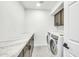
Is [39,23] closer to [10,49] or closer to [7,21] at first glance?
[7,21]

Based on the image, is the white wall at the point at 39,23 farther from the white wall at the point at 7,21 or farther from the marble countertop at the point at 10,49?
the marble countertop at the point at 10,49

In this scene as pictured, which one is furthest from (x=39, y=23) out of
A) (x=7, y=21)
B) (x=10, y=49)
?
(x=10, y=49)

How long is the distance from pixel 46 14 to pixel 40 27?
85 cm

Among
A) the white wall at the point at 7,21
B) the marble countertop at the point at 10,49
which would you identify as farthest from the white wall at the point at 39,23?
the marble countertop at the point at 10,49

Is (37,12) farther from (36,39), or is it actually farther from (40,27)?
(36,39)

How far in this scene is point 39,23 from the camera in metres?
5.16

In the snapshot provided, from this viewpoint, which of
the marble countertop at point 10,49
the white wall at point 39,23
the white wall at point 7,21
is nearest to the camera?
the marble countertop at point 10,49

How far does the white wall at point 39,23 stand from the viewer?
5105 mm

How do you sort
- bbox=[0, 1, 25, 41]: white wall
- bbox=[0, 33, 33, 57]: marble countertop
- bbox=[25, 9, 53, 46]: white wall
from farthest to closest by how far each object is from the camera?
bbox=[25, 9, 53, 46]: white wall < bbox=[0, 1, 25, 41]: white wall < bbox=[0, 33, 33, 57]: marble countertop

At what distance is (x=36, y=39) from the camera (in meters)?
5.13

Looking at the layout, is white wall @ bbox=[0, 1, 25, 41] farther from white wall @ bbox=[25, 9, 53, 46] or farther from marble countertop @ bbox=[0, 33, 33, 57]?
white wall @ bbox=[25, 9, 53, 46]

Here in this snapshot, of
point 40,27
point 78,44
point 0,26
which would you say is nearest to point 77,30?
point 78,44

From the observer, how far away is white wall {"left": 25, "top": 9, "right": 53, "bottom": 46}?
201 inches

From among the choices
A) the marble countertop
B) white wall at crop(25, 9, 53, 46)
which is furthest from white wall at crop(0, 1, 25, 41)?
white wall at crop(25, 9, 53, 46)
